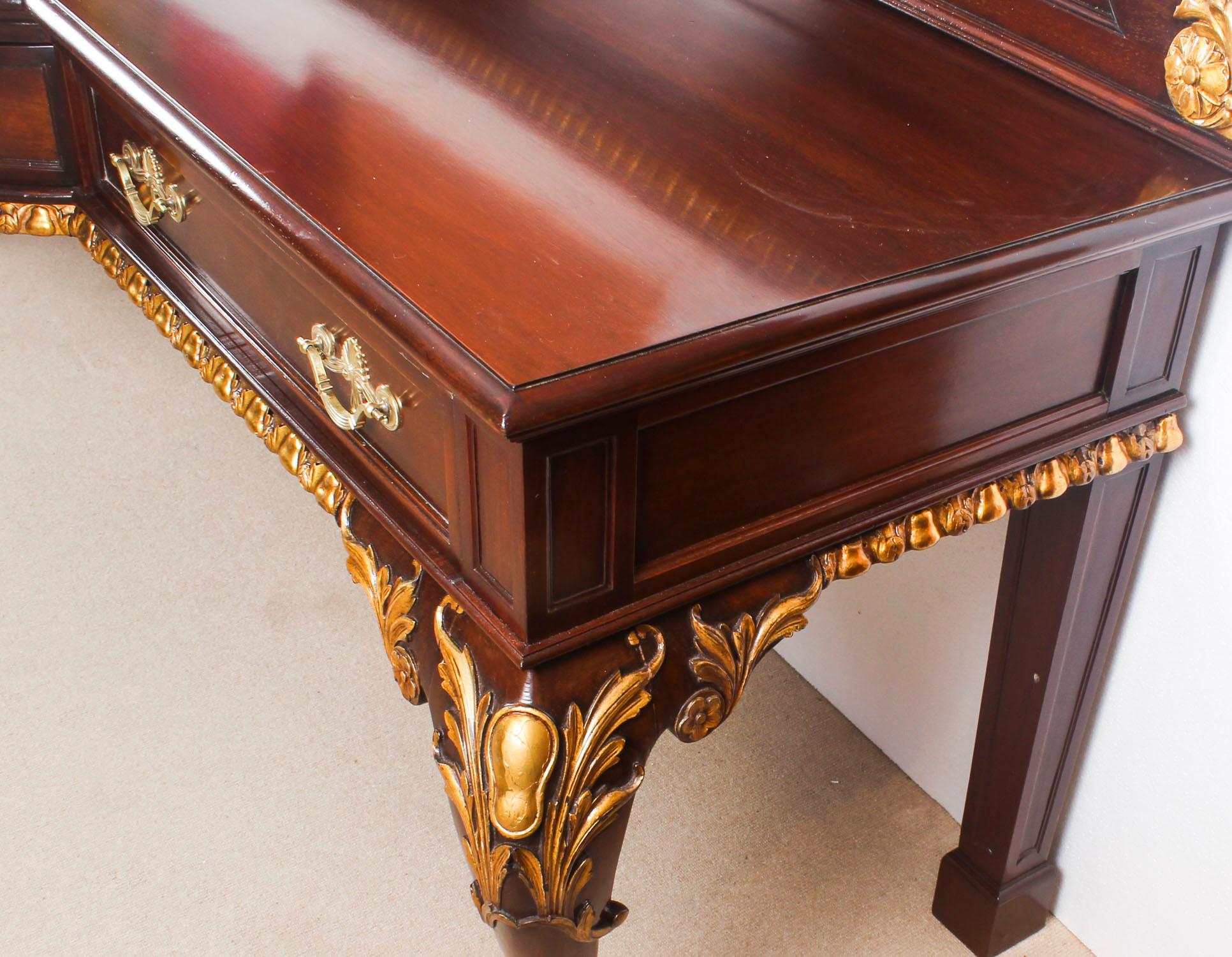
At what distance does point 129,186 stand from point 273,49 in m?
0.15

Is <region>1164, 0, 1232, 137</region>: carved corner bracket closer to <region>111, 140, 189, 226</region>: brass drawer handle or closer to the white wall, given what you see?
the white wall

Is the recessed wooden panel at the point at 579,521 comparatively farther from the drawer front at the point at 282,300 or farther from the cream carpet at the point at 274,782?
the cream carpet at the point at 274,782

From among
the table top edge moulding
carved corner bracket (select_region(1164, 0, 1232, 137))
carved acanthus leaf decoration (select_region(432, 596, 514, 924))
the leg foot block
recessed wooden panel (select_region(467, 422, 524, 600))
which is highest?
carved corner bracket (select_region(1164, 0, 1232, 137))

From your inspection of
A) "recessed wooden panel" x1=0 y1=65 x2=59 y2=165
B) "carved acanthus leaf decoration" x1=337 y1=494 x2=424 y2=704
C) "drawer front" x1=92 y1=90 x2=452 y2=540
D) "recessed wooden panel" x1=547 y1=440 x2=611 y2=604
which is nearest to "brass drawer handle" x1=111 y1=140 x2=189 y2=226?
"drawer front" x1=92 y1=90 x2=452 y2=540

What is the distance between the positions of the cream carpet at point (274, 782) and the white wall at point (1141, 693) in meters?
0.06

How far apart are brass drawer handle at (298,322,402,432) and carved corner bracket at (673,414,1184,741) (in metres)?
0.17

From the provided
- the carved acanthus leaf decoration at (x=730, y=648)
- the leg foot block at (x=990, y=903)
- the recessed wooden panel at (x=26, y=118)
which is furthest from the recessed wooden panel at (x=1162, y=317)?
the recessed wooden panel at (x=26, y=118)

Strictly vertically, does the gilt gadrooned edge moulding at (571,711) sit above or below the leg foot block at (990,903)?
above

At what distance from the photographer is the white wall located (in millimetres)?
755

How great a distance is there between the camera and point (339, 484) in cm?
69

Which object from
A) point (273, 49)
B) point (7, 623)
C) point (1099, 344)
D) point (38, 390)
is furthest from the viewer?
point (38, 390)

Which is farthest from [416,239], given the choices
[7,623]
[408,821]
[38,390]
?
[38,390]

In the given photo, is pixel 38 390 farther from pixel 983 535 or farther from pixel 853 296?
pixel 853 296

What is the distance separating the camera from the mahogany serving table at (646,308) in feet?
1.71
